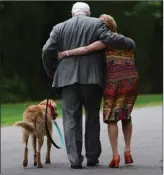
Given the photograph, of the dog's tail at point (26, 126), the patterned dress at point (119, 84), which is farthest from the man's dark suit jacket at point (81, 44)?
the dog's tail at point (26, 126)

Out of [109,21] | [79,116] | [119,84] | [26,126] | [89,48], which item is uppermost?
[109,21]

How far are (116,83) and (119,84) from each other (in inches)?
1.5

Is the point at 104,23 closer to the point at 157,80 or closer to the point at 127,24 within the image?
the point at 127,24

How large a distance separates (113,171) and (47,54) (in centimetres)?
155

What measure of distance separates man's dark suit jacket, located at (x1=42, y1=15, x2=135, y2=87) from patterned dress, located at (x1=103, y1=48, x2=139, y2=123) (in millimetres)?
104

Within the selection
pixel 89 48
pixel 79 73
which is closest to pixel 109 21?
pixel 89 48

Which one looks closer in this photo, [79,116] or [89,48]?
[89,48]

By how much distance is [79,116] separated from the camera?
7.68 meters

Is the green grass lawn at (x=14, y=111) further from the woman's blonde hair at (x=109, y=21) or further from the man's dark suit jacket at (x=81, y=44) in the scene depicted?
the woman's blonde hair at (x=109, y=21)

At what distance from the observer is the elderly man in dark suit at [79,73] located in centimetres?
745

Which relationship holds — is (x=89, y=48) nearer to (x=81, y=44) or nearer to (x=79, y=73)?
(x=81, y=44)

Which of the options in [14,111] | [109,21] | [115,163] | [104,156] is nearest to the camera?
[115,163]

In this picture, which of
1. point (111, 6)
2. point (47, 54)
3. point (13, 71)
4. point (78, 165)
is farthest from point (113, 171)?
point (111, 6)

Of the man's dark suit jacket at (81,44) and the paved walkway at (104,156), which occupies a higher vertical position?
the man's dark suit jacket at (81,44)
